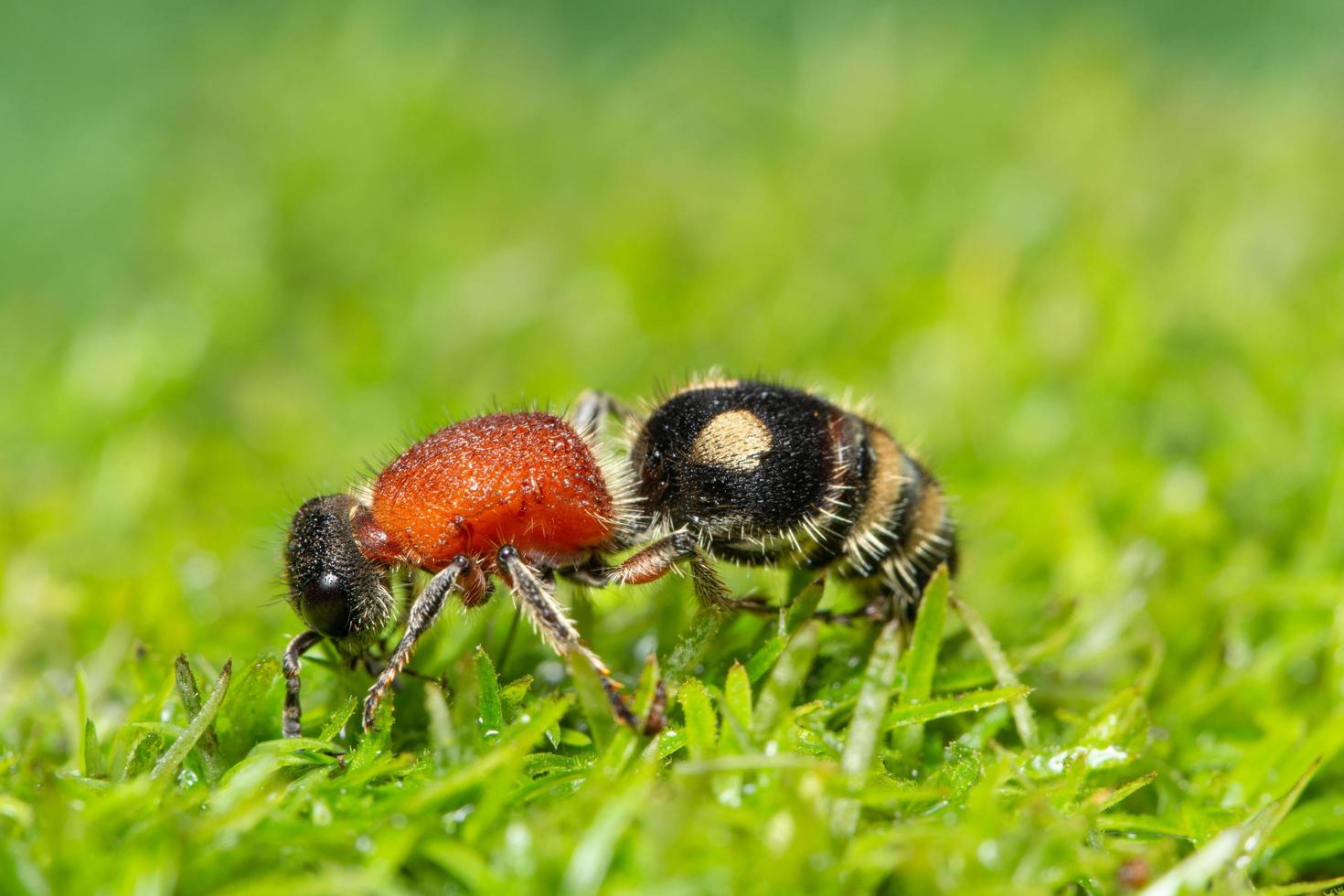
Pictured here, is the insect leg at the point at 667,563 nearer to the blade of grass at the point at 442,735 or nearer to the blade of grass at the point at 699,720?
the blade of grass at the point at 699,720

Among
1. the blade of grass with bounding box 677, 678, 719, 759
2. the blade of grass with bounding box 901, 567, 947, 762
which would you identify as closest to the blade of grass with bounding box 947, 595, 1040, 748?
the blade of grass with bounding box 901, 567, 947, 762

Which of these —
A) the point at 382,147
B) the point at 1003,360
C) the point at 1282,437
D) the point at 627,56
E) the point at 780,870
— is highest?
the point at 627,56

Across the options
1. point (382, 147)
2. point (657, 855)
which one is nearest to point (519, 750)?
point (657, 855)

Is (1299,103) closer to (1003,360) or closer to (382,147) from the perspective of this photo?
(1003,360)

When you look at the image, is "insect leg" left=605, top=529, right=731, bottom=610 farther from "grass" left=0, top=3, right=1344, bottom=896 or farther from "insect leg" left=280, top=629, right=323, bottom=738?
"insect leg" left=280, top=629, right=323, bottom=738

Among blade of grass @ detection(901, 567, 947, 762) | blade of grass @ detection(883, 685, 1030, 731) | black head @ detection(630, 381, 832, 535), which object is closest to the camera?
blade of grass @ detection(883, 685, 1030, 731)

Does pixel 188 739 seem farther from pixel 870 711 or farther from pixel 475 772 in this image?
pixel 870 711

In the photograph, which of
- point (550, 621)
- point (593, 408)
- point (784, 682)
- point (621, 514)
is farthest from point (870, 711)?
point (593, 408)
